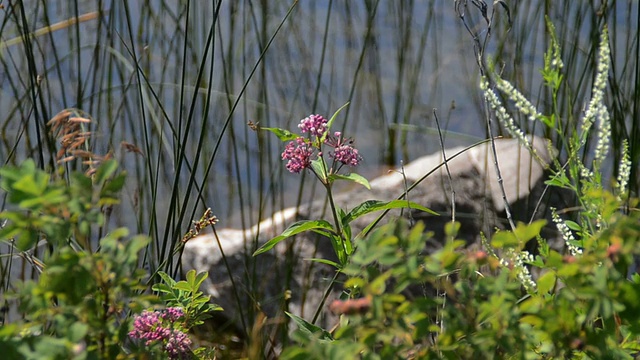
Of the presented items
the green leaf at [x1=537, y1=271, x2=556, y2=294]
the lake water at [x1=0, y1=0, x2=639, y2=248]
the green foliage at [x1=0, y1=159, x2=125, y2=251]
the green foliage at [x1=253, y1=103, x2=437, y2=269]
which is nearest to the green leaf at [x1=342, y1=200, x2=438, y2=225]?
the green foliage at [x1=253, y1=103, x2=437, y2=269]

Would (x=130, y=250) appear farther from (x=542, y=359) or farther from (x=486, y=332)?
(x=542, y=359)

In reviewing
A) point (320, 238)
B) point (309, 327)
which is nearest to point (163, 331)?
point (309, 327)

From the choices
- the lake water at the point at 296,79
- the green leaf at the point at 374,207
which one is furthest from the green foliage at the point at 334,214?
the lake water at the point at 296,79

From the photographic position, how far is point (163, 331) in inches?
37.7

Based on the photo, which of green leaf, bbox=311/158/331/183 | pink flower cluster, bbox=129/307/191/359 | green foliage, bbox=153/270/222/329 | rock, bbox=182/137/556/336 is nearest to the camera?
pink flower cluster, bbox=129/307/191/359

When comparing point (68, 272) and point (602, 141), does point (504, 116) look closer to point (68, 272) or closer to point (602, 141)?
point (602, 141)

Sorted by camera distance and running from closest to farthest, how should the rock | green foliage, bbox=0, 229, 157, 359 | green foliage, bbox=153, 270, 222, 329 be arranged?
green foliage, bbox=0, 229, 157, 359, green foliage, bbox=153, 270, 222, 329, the rock

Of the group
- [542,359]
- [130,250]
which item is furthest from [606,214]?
[130,250]

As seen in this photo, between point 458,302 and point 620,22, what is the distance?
374cm

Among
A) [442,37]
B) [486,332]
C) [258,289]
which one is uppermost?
[486,332]

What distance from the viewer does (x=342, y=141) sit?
3.98ft

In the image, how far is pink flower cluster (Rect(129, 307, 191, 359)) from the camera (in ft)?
3.10

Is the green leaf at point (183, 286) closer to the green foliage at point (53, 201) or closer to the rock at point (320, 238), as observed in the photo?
the green foliage at point (53, 201)

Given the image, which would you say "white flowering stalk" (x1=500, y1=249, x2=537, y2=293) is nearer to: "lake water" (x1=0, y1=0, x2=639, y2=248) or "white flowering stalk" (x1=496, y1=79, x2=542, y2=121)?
"white flowering stalk" (x1=496, y1=79, x2=542, y2=121)
